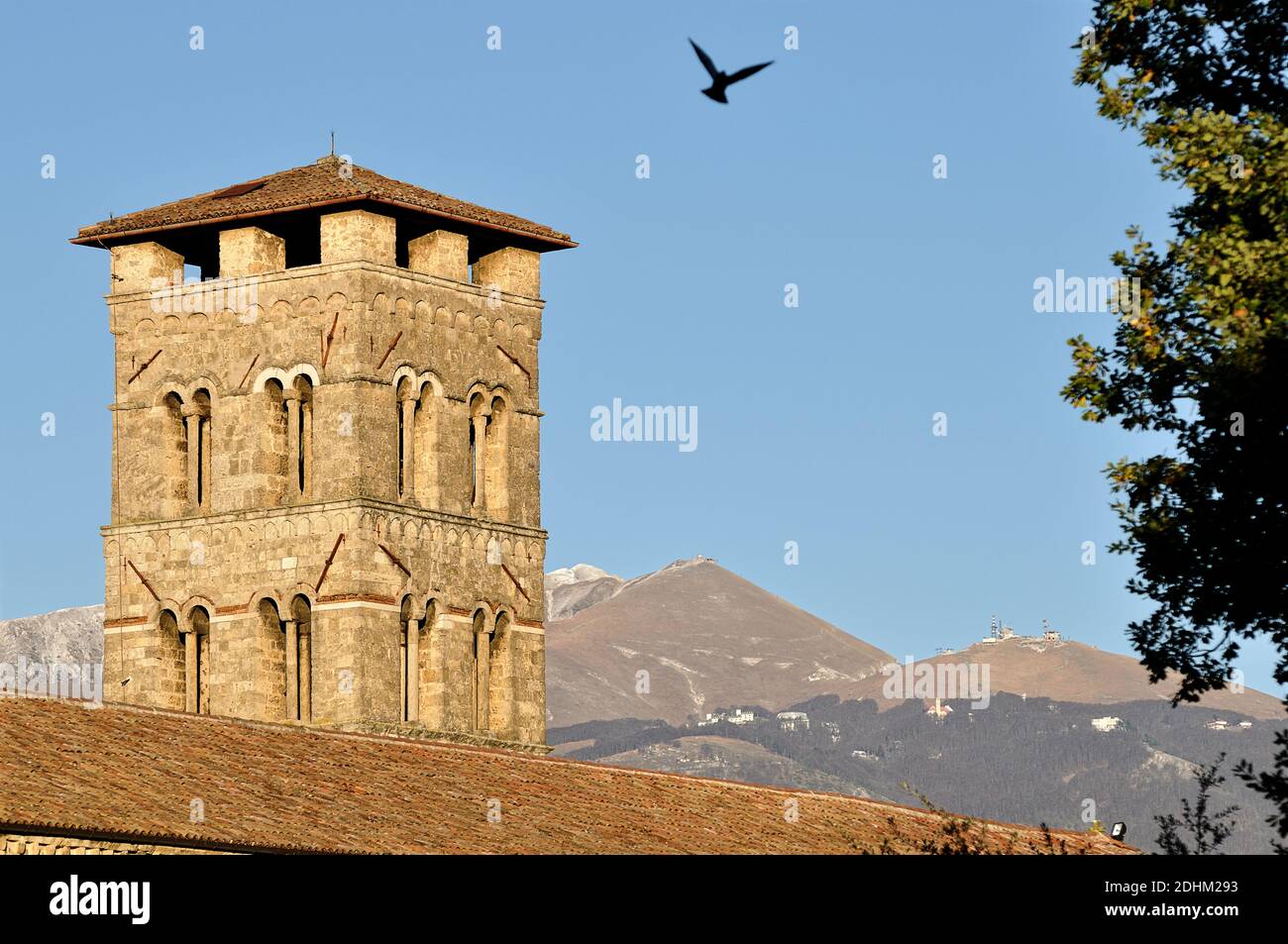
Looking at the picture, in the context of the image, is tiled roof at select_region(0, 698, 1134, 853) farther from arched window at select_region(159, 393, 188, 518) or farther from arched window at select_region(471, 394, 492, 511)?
arched window at select_region(159, 393, 188, 518)

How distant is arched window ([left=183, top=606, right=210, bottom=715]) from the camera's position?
196ft

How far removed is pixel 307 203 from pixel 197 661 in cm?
903

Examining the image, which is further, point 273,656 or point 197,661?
point 197,661

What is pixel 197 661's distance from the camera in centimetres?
6003

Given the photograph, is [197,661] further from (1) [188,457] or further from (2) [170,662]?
(1) [188,457]

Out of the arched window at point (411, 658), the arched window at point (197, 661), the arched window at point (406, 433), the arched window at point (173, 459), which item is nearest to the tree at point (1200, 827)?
the arched window at point (411, 658)

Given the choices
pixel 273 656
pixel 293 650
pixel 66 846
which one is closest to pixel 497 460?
pixel 293 650

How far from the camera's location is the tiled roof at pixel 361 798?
38.8 metres

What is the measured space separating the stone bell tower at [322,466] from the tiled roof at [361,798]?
8.40 meters

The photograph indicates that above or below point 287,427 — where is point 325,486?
below

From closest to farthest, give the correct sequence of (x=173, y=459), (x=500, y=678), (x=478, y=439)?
(x=173, y=459) < (x=500, y=678) < (x=478, y=439)

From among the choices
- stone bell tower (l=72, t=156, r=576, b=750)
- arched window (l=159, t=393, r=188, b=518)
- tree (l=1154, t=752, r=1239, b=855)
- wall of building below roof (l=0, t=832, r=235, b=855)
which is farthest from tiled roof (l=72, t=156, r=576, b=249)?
tree (l=1154, t=752, r=1239, b=855)
